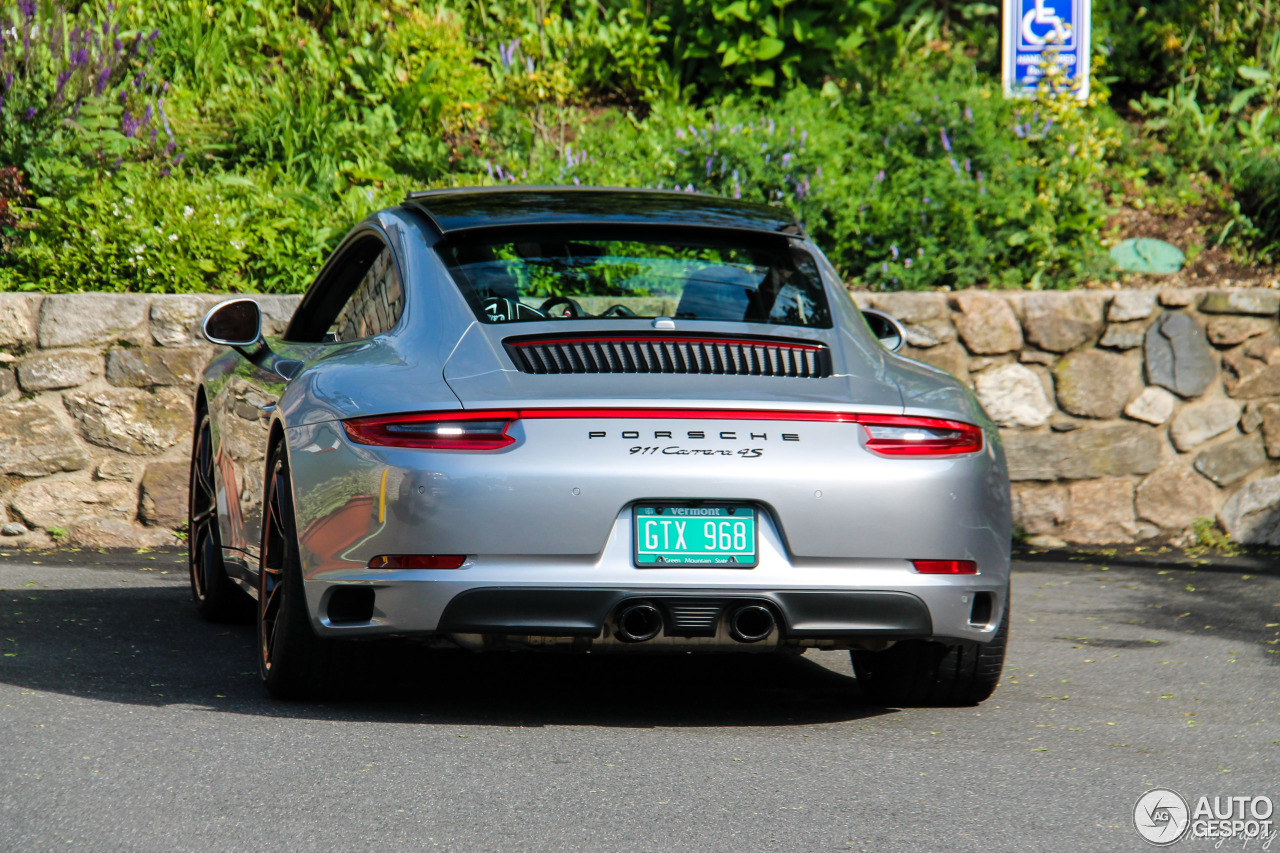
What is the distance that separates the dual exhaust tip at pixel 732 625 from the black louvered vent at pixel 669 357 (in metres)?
0.63

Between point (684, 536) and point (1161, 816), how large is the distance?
1.30 m

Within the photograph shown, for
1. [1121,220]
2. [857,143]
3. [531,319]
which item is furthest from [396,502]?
[1121,220]

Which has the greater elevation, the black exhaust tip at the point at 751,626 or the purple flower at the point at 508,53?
the purple flower at the point at 508,53

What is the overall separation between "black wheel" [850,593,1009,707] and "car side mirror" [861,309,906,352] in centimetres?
112

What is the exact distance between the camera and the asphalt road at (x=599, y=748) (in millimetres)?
3330

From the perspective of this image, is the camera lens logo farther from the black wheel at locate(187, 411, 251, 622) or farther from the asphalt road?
the black wheel at locate(187, 411, 251, 622)

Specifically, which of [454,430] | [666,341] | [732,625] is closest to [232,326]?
[454,430]

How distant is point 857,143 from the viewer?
1017cm

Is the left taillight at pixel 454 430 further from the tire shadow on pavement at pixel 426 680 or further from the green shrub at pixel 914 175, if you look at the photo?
the green shrub at pixel 914 175

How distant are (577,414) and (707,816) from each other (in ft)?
3.57

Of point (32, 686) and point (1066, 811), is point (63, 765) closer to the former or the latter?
point (32, 686)

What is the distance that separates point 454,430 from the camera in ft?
13.1

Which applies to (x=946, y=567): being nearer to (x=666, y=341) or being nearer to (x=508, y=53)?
(x=666, y=341)

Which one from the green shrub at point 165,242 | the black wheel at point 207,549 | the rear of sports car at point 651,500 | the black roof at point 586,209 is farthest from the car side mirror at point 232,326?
the green shrub at point 165,242
